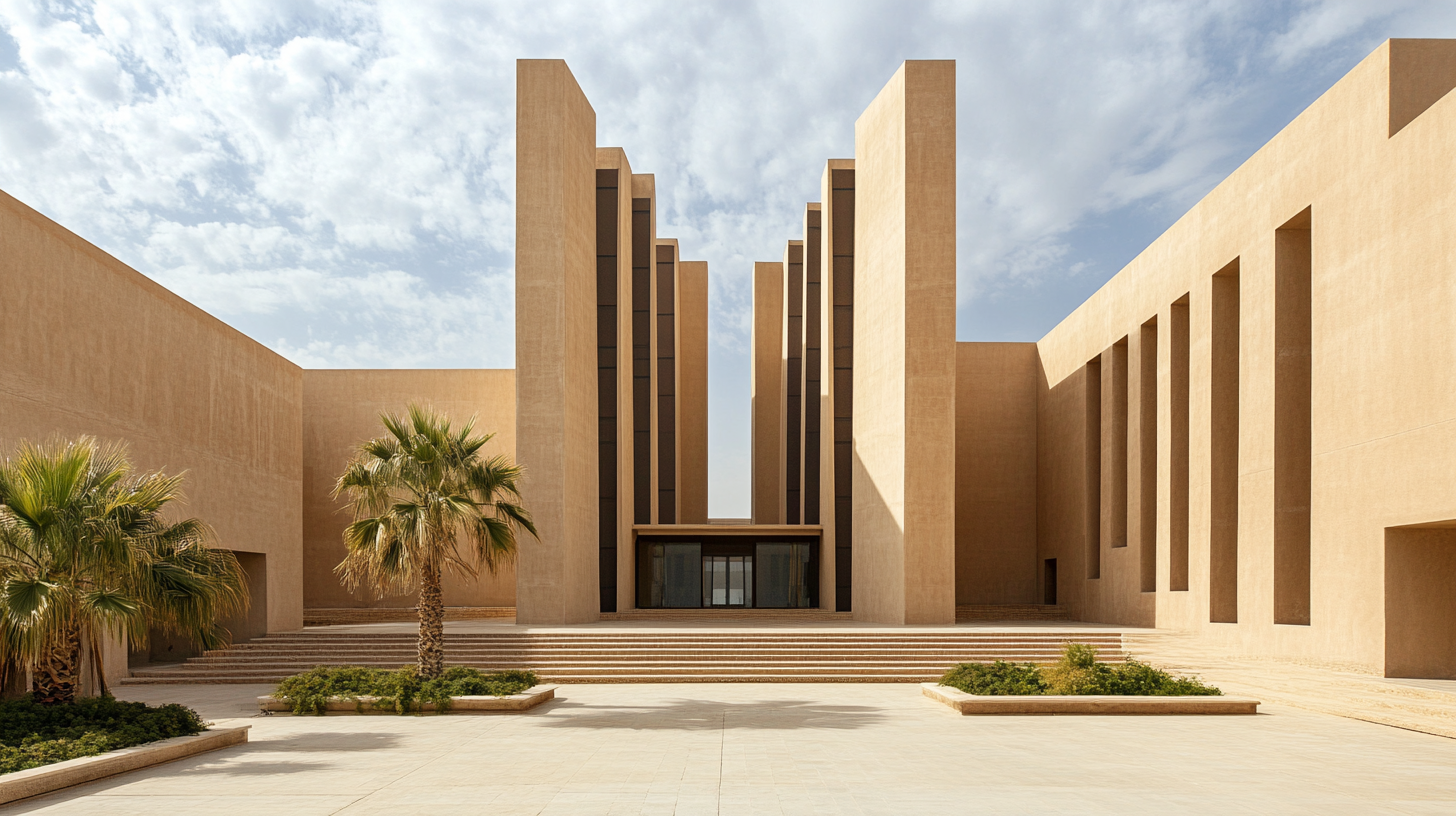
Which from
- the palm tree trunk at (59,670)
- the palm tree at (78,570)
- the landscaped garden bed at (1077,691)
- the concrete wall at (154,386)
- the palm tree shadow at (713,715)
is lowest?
the palm tree shadow at (713,715)

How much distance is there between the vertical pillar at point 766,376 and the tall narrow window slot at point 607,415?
35.7 feet

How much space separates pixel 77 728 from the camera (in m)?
10.3

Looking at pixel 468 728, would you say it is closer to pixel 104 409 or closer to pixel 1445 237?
pixel 104 409

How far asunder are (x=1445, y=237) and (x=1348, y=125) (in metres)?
3.56

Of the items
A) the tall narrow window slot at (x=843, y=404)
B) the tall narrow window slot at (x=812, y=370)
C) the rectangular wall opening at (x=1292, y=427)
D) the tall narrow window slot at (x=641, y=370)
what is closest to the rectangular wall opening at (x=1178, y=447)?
Answer: the rectangular wall opening at (x=1292, y=427)

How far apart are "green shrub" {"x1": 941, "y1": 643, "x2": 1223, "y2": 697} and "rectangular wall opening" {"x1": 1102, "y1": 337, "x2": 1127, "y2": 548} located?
1419cm

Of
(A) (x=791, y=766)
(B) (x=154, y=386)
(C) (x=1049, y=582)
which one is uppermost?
(B) (x=154, y=386)

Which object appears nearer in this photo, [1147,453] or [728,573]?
[1147,453]

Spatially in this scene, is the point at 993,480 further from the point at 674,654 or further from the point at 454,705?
the point at 454,705

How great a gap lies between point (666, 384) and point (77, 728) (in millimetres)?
27101

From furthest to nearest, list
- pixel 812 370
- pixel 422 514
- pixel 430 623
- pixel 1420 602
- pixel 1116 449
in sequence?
1. pixel 812 370
2. pixel 1116 449
3. pixel 1420 602
4. pixel 430 623
5. pixel 422 514

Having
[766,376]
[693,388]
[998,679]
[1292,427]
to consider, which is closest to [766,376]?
[766,376]

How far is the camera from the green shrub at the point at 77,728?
9.48 m

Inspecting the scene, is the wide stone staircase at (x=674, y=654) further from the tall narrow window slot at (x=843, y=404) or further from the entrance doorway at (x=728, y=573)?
the entrance doorway at (x=728, y=573)
